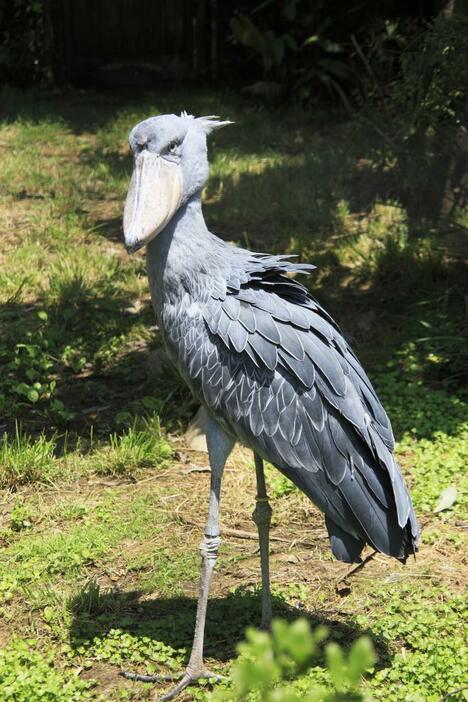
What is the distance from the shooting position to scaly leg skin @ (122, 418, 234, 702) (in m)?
3.13

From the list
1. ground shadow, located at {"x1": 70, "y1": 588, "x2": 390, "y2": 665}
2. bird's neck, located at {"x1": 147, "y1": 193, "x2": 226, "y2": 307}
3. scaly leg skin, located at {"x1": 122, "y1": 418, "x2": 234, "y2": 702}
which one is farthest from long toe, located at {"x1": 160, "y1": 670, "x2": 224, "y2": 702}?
bird's neck, located at {"x1": 147, "y1": 193, "x2": 226, "y2": 307}

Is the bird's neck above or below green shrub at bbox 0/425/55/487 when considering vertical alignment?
above

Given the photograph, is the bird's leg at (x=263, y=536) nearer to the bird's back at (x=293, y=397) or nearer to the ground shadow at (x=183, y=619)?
the ground shadow at (x=183, y=619)

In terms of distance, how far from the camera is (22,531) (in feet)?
13.0

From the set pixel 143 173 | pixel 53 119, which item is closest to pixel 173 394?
pixel 143 173

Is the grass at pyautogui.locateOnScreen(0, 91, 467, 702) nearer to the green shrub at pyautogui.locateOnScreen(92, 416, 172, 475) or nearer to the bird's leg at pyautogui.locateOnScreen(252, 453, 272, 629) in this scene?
the green shrub at pyautogui.locateOnScreen(92, 416, 172, 475)

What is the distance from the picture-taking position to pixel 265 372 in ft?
10.1

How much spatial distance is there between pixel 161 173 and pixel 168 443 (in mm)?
1965

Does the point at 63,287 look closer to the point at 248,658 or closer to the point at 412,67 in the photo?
the point at 412,67

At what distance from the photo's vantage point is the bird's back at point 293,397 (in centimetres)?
304

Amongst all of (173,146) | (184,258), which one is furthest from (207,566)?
(173,146)

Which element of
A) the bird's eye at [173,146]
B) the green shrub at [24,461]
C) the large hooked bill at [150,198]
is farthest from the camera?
the green shrub at [24,461]

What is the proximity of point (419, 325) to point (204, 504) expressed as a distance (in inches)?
77.7

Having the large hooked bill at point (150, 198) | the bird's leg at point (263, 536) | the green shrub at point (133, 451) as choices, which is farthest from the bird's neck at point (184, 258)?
the green shrub at point (133, 451)
